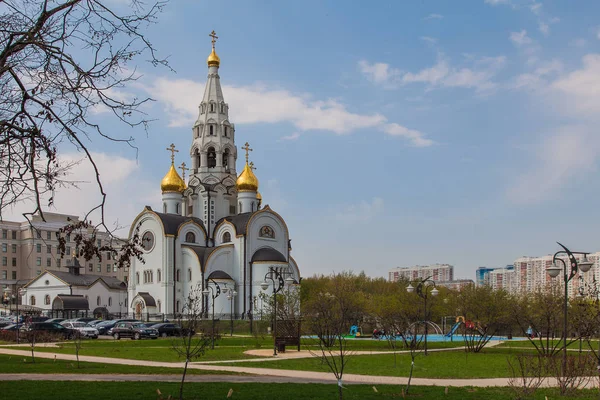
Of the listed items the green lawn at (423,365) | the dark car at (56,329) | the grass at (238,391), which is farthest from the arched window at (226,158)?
the grass at (238,391)

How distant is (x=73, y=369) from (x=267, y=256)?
42.5 m

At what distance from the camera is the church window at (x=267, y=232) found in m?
66.2

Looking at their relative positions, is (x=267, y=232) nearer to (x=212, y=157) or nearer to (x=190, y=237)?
(x=190, y=237)

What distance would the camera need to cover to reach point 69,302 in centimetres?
6950

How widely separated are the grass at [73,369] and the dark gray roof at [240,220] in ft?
134

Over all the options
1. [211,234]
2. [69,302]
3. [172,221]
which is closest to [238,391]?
[172,221]

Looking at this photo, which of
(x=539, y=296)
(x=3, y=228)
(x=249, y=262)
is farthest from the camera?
(x=3, y=228)

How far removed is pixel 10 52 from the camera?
1026 centimetres

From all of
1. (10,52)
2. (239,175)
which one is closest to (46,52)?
(10,52)

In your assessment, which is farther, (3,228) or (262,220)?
(3,228)

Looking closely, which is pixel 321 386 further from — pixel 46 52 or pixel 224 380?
pixel 46 52

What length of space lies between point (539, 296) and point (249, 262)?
3644 centimetres

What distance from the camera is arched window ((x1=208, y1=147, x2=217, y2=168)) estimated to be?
7112 centimetres

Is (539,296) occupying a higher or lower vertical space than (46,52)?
lower
